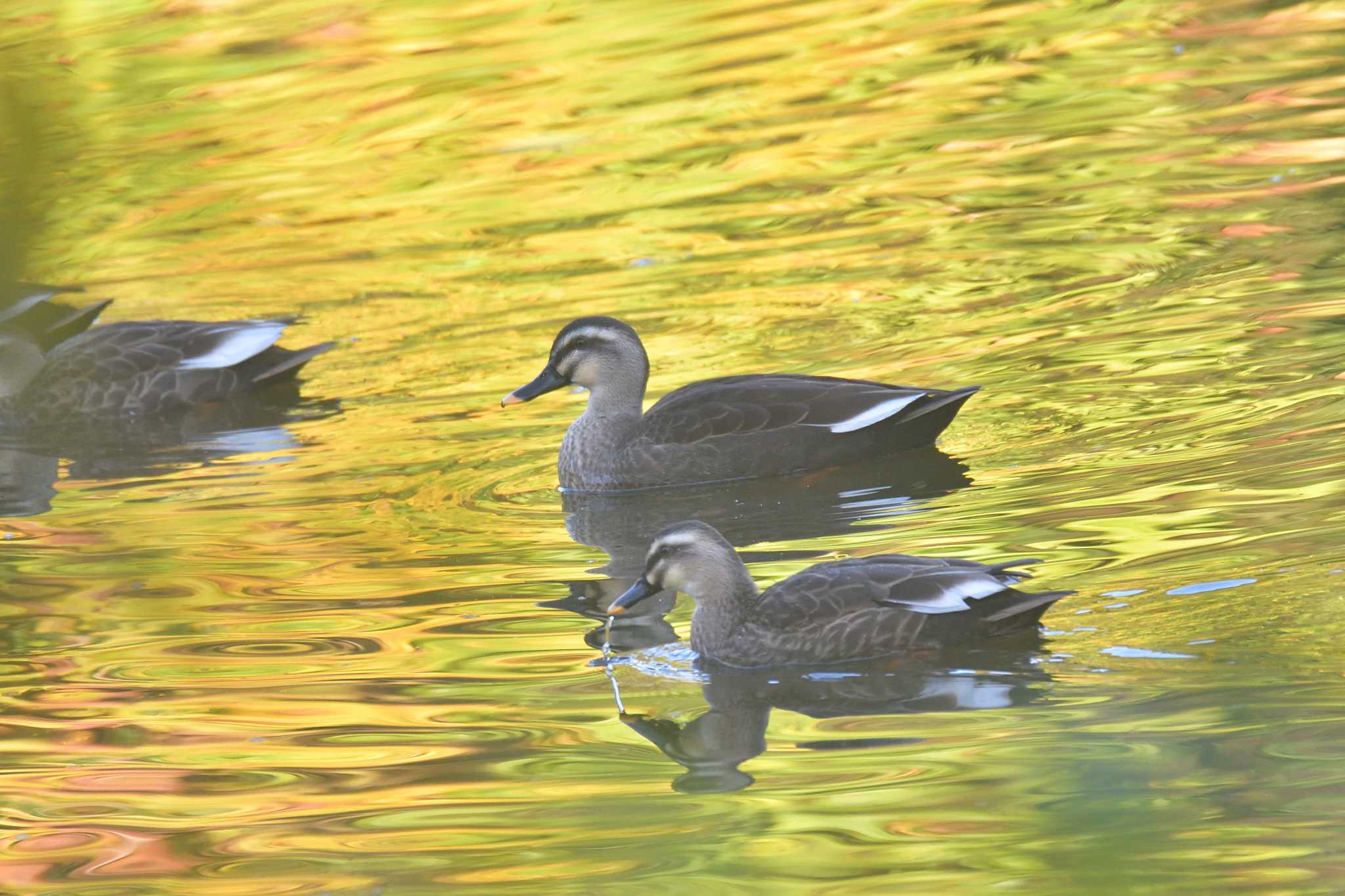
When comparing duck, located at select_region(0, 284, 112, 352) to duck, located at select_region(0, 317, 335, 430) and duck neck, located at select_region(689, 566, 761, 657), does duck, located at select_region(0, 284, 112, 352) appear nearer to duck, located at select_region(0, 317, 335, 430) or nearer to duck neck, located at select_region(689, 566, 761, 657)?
duck neck, located at select_region(689, 566, 761, 657)

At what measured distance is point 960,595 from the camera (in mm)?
5922

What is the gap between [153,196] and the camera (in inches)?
694

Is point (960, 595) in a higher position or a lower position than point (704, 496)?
higher

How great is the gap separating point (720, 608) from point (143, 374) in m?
6.26

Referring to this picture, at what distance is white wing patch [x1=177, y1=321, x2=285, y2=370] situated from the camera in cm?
1156

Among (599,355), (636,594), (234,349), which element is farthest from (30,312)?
(234,349)

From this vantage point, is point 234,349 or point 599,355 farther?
point 234,349

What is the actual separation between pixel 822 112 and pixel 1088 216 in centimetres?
471

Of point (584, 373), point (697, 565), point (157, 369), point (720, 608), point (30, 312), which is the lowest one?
point (157, 369)

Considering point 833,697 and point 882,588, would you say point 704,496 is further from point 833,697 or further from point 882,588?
point 833,697

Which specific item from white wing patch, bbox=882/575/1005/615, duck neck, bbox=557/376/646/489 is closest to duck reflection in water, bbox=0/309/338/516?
duck neck, bbox=557/376/646/489

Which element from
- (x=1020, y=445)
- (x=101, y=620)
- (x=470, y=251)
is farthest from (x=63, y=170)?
(x=470, y=251)

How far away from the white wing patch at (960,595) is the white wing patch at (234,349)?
21.8 feet

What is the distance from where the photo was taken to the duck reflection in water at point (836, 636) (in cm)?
571
